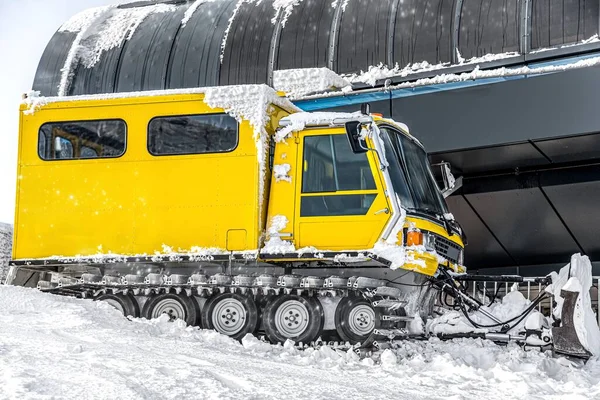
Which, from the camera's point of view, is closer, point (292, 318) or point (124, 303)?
point (292, 318)

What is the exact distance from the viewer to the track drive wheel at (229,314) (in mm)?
9945

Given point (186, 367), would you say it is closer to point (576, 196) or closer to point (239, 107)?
point (239, 107)

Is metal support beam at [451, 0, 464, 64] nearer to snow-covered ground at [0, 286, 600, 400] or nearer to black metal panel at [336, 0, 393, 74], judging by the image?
black metal panel at [336, 0, 393, 74]

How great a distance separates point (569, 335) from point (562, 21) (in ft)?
22.0

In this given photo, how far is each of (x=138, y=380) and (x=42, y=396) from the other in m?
0.89

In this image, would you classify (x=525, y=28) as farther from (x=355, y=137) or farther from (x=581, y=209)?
(x=355, y=137)

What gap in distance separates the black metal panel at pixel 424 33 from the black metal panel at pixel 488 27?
297mm

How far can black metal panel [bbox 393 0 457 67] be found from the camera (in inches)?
595

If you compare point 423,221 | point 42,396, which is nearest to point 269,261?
point 423,221

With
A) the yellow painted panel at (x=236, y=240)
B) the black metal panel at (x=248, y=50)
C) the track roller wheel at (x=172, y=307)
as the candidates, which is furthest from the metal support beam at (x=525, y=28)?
the track roller wheel at (x=172, y=307)

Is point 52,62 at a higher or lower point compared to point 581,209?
higher

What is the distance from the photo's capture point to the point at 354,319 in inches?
378

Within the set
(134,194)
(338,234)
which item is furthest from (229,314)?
(134,194)

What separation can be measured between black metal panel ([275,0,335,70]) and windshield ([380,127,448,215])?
19.3ft
